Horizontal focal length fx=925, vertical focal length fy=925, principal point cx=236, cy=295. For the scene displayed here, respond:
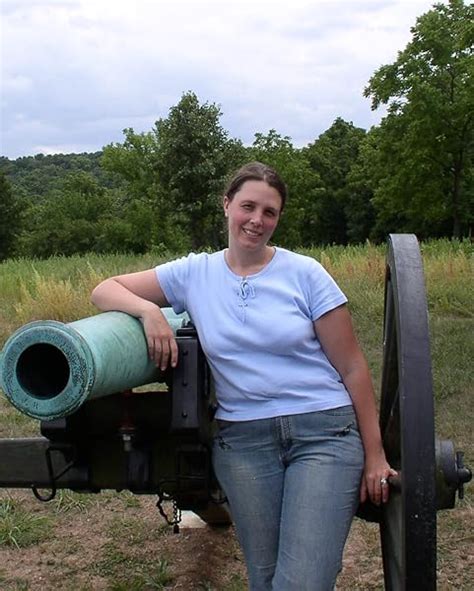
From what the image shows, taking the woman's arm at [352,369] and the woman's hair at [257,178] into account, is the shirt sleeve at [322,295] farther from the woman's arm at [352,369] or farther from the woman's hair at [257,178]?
the woman's hair at [257,178]

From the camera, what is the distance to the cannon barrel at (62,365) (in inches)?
76.5

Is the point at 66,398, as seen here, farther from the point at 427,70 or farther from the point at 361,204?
the point at 361,204

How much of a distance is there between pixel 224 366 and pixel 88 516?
2.39 m

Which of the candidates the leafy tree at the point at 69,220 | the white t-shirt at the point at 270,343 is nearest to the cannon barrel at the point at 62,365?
the white t-shirt at the point at 270,343

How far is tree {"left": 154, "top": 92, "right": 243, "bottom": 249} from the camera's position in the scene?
32500 mm

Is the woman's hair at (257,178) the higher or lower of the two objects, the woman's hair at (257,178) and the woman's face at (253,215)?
the higher

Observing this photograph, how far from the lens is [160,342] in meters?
2.31

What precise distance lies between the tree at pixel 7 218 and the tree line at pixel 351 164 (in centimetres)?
617

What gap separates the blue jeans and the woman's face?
19.2 inches

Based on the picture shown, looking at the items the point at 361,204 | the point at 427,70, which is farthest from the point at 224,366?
the point at 361,204

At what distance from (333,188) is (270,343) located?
50.6 m

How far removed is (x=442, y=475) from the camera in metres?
2.29

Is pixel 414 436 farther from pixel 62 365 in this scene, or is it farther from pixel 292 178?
pixel 292 178

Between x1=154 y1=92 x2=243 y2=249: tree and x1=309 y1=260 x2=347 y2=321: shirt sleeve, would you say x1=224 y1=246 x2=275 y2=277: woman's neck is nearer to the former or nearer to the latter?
x1=309 y1=260 x2=347 y2=321: shirt sleeve
